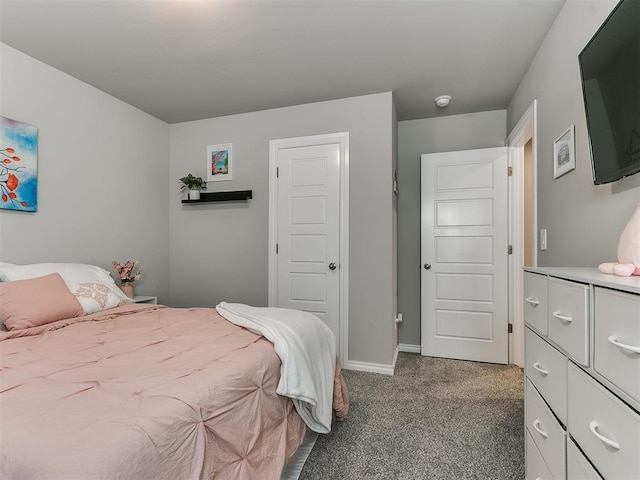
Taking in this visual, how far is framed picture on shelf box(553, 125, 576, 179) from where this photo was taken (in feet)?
5.57

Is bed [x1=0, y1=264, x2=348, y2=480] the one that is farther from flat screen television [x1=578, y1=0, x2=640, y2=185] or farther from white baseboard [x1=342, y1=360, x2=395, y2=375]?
flat screen television [x1=578, y1=0, x2=640, y2=185]

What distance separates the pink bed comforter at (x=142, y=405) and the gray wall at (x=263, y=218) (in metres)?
1.52

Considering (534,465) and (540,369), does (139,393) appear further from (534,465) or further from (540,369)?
(534,465)

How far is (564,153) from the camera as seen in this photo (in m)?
1.80

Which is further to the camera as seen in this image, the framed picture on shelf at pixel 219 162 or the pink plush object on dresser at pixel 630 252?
the framed picture on shelf at pixel 219 162

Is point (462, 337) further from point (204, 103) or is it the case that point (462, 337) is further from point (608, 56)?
point (204, 103)

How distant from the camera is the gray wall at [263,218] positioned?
2.91 metres

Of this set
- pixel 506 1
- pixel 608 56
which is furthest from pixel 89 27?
pixel 608 56

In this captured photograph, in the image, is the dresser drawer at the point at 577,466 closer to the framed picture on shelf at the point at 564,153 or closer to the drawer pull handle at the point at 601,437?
the drawer pull handle at the point at 601,437

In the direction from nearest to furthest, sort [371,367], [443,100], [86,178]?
[86,178] < [371,367] < [443,100]

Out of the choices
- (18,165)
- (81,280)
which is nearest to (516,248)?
(81,280)

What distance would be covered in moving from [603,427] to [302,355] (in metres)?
1.09

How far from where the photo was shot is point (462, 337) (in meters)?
3.26

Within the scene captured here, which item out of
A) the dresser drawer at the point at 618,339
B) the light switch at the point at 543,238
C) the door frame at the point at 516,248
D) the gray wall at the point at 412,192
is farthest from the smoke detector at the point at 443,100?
the dresser drawer at the point at 618,339
